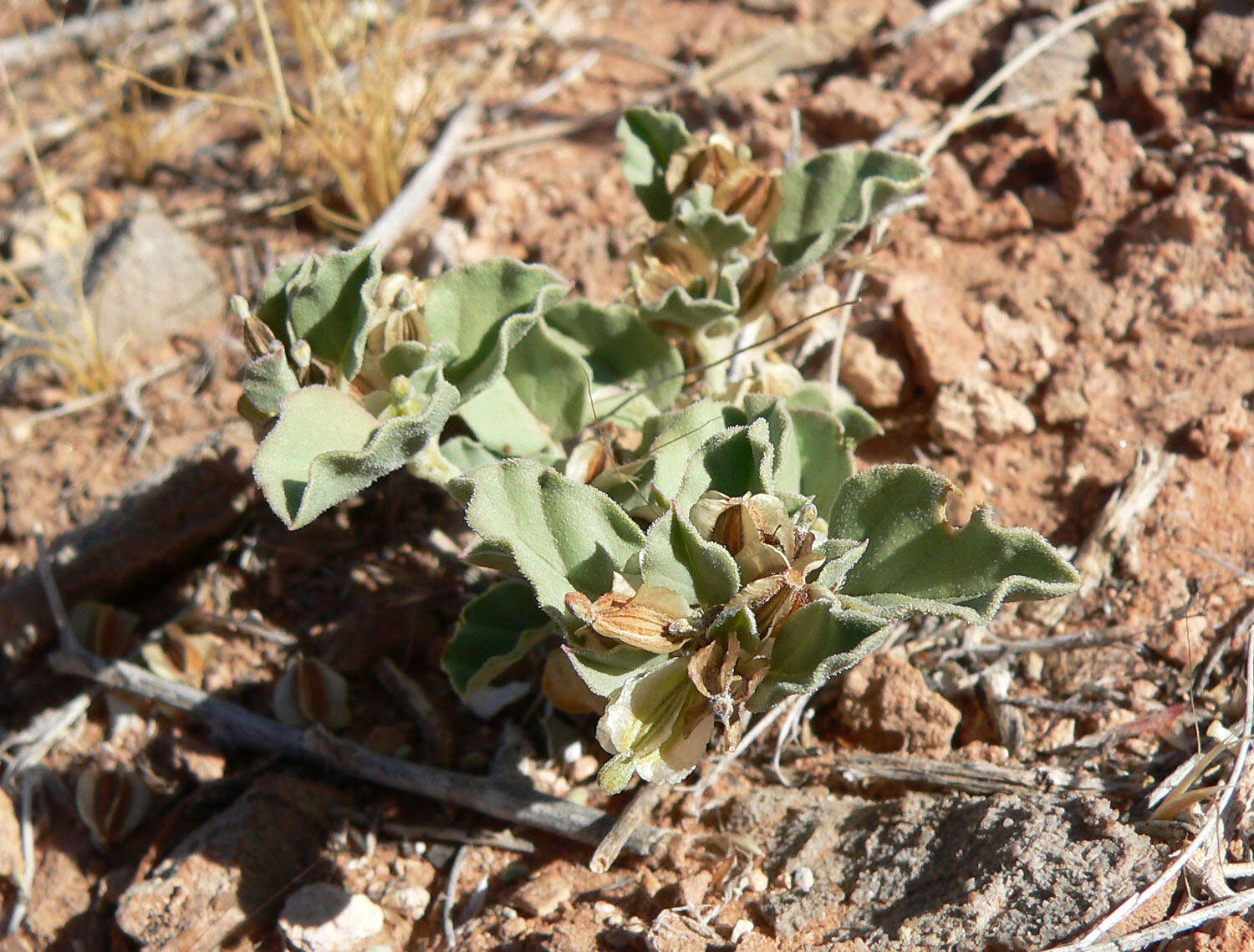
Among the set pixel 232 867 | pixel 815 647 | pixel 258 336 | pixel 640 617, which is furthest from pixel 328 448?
pixel 232 867

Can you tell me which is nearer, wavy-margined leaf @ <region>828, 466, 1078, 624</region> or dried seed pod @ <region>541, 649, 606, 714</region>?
wavy-margined leaf @ <region>828, 466, 1078, 624</region>

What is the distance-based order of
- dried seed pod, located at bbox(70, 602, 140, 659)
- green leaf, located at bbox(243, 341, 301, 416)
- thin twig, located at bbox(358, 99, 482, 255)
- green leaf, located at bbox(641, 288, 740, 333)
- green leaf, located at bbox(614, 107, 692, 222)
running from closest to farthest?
green leaf, located at bbox(243, 341, 301, 416) < green leaf, located at bbox(641, 288, 740, 333) < green leaf, located at bbox(614, 107, 692, 222) < dried seed pod, located at bbox(70, 602, 140, 659) < thin twig, located at bbox(358, 99, 482, 255)

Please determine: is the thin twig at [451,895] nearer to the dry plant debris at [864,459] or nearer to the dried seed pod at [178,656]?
the dry plant debris at [864,459]

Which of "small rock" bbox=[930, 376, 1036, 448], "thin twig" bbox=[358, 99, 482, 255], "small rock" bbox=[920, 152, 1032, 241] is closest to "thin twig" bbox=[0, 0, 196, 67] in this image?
"thin twig" bbox=[358, 99, 482, 255]

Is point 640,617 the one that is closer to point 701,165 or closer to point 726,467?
point 726,467

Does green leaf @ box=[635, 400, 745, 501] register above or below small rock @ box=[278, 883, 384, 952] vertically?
above

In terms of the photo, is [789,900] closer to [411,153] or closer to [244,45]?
[411,153]

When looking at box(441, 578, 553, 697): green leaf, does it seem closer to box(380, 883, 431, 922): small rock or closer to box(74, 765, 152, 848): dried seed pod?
box(380, 883, 431, 922): small rock

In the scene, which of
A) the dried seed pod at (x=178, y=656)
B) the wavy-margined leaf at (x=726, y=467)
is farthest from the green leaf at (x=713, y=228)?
the dried seed pod at (x=178, y=656)
